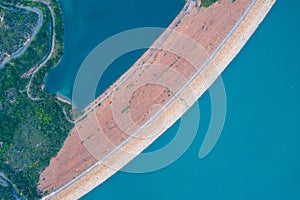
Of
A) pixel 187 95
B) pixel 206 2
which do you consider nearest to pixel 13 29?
pixel 187 95

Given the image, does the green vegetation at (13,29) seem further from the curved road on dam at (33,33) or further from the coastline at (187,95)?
the coastline at (187,95)

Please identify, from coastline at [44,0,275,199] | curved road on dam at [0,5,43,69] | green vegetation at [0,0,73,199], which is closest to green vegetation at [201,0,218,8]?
coastline at [44,0,275,199]

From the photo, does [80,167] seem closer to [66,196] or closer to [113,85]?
[66,196]

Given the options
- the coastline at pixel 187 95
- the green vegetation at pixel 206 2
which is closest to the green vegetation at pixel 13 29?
the coastline at pixel 187 95

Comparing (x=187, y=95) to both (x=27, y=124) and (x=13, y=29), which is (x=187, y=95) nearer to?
(x=27, y=124)

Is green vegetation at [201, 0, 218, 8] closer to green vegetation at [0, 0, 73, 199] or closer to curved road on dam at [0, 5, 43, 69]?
green vegetation at [0, 0, 73, 199]
